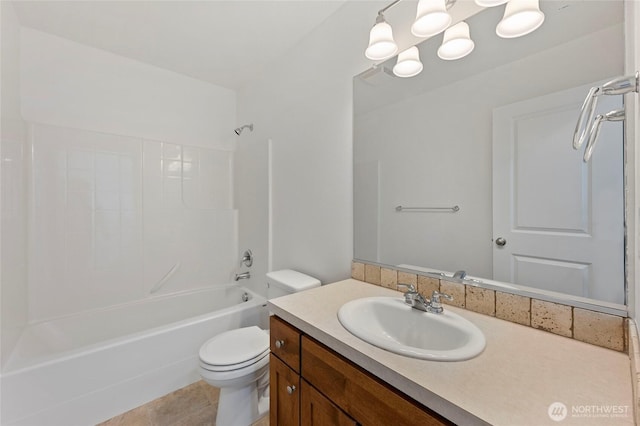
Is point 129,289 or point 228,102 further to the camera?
point 228,102

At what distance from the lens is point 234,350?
145 centimetres

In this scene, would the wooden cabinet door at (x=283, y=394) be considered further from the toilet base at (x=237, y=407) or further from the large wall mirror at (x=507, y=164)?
the large wall mirror at (x=507, y=164)

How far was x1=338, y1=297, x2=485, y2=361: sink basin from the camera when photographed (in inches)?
28.0

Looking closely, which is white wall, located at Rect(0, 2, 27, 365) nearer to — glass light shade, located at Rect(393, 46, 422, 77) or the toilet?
the toilet

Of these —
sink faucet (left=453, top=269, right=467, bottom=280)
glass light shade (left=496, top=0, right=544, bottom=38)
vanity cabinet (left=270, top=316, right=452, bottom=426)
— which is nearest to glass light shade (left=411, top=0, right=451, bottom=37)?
glass light shade (left=496, top=0, right=544, bottom=38)

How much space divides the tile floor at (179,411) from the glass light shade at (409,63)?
6.94 feet

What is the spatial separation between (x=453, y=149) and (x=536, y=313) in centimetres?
69

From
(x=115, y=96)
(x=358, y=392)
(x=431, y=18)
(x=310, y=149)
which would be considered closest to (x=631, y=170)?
(x=431, y=18)

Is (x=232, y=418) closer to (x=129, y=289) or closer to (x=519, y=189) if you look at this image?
(x=129, y=289)

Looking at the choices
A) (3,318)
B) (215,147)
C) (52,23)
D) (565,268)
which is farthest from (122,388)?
(52,23)

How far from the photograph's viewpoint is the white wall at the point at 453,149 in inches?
32.8

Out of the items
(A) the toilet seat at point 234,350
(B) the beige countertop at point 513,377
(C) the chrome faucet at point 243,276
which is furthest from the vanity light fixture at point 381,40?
(C) the chrome faucet at point 243,276

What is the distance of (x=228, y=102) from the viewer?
2.74m

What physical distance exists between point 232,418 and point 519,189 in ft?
5.92
